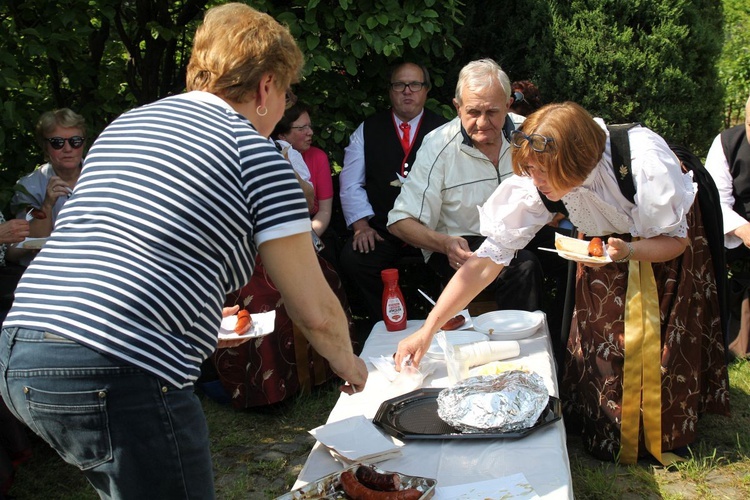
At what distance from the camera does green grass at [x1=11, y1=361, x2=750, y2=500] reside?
3021mm

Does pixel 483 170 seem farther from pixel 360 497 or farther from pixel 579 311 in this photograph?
pixel 360 497

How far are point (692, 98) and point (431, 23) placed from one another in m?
1.80

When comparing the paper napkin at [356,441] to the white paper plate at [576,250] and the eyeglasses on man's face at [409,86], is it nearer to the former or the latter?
the white paper plate at [576,250]

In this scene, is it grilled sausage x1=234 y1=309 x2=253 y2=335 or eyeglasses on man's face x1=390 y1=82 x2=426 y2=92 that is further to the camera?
eyeglasses on man's face x1=390 y1=82 x2=426 y2=92

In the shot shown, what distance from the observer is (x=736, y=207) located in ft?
14.8

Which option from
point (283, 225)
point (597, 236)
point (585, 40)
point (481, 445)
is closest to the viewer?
point (283, 225)

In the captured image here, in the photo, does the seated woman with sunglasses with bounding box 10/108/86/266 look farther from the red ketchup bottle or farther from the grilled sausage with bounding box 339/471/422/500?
the grilled sausage with bounding box 339/471/422/500

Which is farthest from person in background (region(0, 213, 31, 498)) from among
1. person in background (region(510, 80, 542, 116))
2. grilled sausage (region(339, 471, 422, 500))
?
person in background (region(510, 80, 542, 116))

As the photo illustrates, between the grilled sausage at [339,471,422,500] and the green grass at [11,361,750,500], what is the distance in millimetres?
1372

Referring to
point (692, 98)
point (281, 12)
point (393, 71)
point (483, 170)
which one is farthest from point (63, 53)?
point (692, 98)

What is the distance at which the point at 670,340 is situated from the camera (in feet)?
10.1

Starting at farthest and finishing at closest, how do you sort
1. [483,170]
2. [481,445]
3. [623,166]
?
1. [483,170]
2. [623,166]
3. [481,445]

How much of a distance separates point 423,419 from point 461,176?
2159 mm

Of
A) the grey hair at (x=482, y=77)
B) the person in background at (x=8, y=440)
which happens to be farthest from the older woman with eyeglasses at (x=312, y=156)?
the person in background at (x=8, y=440)
